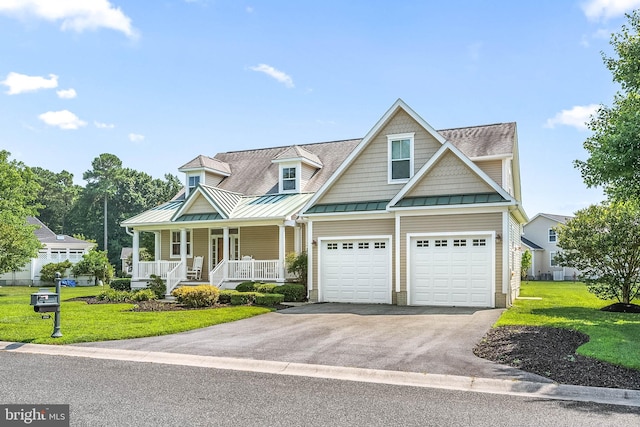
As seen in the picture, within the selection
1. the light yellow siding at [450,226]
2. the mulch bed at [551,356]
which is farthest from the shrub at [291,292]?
the mulch bed at [551,356]

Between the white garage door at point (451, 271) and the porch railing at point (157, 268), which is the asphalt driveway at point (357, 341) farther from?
the porch railing at point (157, 268)

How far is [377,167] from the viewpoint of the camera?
19.8m

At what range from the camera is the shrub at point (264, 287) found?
20.1m

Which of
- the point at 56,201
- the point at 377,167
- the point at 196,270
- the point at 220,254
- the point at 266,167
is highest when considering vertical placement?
the point at 56,201

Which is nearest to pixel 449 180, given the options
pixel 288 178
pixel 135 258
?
pixel 288 178

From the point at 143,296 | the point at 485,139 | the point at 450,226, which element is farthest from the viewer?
the point at 143,296

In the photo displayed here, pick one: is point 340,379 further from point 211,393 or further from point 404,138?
point 404,138

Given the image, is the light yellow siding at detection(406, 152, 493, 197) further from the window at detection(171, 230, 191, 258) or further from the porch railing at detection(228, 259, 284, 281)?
the window at detection(171, 230, 191, 258)

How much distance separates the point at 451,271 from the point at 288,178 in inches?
423

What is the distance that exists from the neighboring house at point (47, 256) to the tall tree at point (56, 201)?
3602 centimetres

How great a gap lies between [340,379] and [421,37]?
35.9ft

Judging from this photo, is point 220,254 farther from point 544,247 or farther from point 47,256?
point 544,247

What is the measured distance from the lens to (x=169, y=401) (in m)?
6.67

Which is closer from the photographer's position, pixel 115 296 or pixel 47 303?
pixel 47 303
